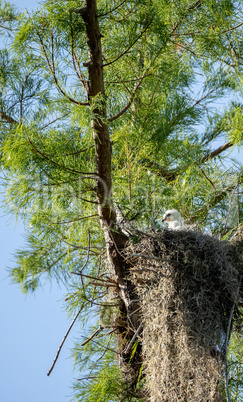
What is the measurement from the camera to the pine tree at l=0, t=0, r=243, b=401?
3697 millimetres

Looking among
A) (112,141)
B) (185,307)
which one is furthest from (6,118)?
(185,307)

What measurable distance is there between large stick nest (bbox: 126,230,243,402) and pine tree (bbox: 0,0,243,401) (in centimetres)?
21

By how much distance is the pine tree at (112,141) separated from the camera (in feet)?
12.1

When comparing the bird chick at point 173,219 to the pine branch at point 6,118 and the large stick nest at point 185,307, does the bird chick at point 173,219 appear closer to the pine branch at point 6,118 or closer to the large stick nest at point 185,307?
the large stick nest at point 185,307

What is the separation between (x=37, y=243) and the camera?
4.52 meters

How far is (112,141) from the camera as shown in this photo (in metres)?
4.17

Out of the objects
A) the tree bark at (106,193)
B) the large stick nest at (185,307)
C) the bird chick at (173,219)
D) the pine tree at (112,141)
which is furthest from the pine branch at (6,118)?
the large stick nest at (185,307)

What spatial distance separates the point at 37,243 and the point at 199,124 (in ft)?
5.54

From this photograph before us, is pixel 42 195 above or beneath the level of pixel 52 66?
beneath

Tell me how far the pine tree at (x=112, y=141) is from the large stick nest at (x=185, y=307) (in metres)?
0.21

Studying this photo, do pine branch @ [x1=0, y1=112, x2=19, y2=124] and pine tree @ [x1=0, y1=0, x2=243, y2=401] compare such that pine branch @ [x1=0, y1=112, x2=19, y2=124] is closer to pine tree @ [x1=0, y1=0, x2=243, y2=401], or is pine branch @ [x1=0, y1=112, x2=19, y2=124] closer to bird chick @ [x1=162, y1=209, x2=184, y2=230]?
pine tree @ [x1=0, y1=0, x2=243, y2=401]

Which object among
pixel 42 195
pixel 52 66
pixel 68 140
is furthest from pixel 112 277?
pixel 52 66

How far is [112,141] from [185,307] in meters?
1.41

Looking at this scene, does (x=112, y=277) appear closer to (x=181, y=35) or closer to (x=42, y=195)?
(x=42, y=195)
